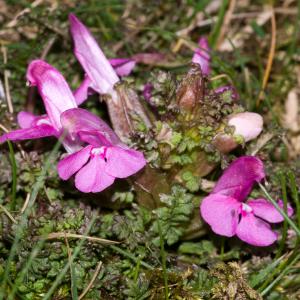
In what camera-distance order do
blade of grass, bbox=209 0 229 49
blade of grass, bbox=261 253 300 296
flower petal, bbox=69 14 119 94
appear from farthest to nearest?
blade of grass, bbox=209 0 229 49, flower petal, bbox=69 14 119 94, blade of grass, bbox=261 253 300 296

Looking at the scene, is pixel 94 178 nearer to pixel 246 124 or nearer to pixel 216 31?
pixel 246 124

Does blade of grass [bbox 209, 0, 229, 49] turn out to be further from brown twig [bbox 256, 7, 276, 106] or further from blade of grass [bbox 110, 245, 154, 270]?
blade of grass [bbox 110, 245, 154, 270]

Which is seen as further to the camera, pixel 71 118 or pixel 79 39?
pixel 79 39

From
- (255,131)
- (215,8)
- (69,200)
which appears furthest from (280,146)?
(215,8)

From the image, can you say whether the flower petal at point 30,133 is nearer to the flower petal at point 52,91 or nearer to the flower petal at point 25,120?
the flower petal at point 52,91

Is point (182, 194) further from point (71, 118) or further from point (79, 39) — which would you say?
point (79, 39)

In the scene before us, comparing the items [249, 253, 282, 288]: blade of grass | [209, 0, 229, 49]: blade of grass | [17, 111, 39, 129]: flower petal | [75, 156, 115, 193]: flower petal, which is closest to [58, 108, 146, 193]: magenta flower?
[75, 156, 115, 193]: flower petal

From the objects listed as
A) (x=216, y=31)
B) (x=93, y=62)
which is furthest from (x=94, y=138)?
(x=216, y=31)
